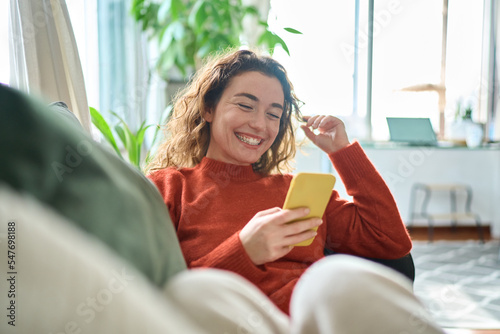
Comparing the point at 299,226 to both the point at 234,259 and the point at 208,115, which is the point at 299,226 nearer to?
the point at 234,259

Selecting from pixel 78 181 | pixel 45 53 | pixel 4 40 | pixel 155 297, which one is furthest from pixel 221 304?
pixel 4 40

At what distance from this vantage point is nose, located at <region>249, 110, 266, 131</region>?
1.22 meters

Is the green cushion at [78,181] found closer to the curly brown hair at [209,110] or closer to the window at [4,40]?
the curly brown hair at [209,110]

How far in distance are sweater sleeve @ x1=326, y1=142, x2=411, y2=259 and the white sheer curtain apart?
777mm

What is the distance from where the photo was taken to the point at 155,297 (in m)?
0.54

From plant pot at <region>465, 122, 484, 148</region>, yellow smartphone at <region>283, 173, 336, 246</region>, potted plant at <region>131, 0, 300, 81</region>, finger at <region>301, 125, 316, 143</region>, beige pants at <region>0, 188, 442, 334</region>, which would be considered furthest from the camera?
plant pot at <region>465, 122, 484, 148</region>

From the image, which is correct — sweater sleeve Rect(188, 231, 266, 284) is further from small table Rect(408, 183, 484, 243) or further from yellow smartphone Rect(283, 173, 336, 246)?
small table Rect(408, 183, 484, 243)

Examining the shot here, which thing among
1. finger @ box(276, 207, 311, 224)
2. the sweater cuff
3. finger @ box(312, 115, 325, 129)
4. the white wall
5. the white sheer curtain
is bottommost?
the white wall

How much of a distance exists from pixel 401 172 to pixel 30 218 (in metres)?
4.04

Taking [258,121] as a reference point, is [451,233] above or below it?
below

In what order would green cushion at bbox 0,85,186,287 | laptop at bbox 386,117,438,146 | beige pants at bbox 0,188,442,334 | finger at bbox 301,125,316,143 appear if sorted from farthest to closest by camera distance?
laptop at bbox 386,117,438,146 < finger at bbox 301,125,316,143 < green cushion at bbox 0,85,186,287 < beige pants at bbox 0,188,442,334

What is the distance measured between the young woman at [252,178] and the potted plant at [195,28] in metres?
1.13

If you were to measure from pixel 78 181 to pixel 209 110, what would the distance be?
73 cm

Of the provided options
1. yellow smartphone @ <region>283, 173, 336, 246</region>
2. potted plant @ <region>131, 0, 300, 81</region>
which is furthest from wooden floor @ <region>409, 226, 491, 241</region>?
yellow smartphone @ <region>283, 173, 336, 246</region>
